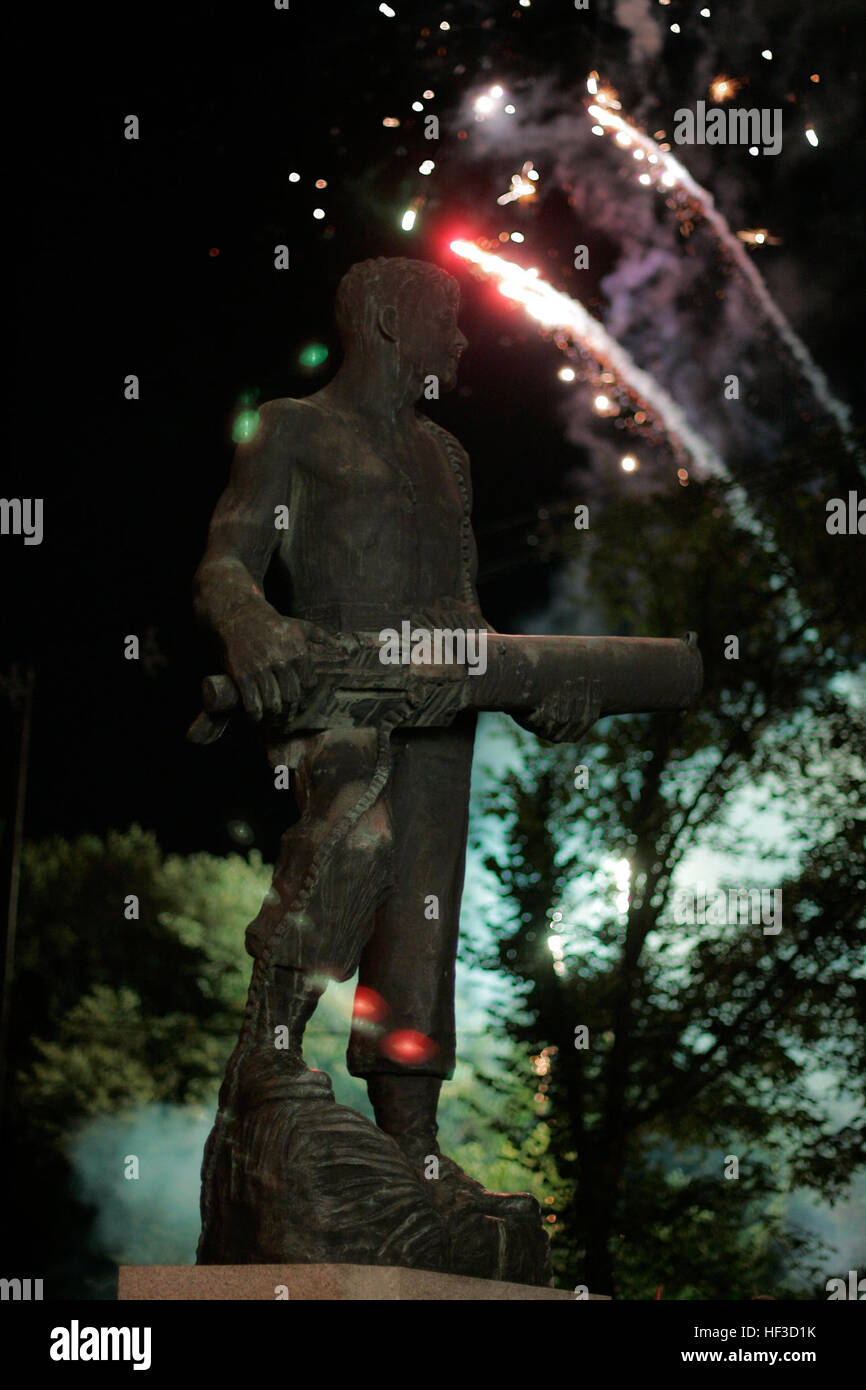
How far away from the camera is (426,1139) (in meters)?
5.07

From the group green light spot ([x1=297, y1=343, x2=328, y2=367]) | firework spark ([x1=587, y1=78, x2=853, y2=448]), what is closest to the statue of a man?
green light spot ([x1=297, y1=343, x2=328, y2=367])

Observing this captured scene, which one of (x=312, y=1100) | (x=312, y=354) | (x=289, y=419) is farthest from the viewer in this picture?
(x=312, y=354)

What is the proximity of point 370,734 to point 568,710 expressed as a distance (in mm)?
615

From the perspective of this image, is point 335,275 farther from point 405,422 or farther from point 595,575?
point 405,422

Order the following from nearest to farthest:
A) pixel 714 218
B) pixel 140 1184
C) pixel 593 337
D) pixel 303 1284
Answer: pixel 303 1284
pixel 714 218
pixel 593 337
pixel 140 1184

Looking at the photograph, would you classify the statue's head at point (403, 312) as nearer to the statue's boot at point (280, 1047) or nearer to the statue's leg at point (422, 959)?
the statue's leg at point (422, 959)

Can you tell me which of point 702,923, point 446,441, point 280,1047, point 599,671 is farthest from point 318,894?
point 702,923

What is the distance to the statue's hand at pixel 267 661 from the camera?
15.6 ft

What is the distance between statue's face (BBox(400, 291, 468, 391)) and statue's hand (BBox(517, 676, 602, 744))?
45.0 inches

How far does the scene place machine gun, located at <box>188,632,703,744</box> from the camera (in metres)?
4.98

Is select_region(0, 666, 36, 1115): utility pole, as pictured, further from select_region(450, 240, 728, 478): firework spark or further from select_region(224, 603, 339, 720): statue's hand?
select_region(224, 603, 339, 720): statue's hand

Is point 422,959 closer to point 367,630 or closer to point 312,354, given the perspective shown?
point 367,630

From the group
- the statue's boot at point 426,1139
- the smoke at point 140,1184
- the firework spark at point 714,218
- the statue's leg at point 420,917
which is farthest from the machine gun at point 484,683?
the smoke at point 140,1184

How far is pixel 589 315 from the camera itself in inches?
505
